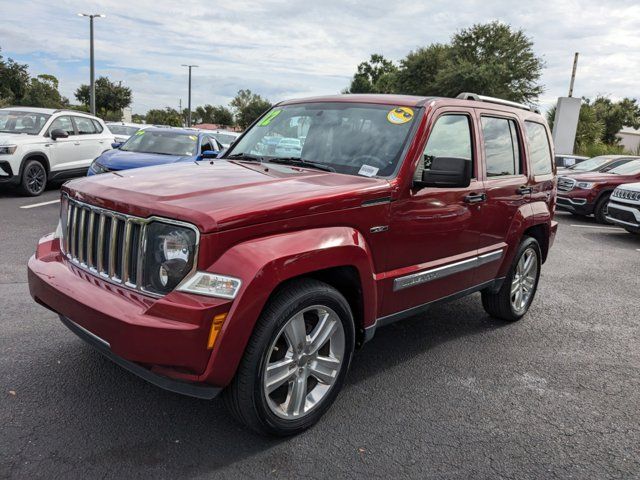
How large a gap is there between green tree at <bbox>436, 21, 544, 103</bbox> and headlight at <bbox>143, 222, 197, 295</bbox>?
38891 mm

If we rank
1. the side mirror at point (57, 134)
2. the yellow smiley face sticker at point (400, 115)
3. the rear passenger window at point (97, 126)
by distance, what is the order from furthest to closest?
the rear passenger window at point (97, 126), the side mirror at point (57, 134), the yellow smiley face sticker at point (400, 115)

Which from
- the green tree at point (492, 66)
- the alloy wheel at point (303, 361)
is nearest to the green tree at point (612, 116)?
the green tree at point (492, 66)

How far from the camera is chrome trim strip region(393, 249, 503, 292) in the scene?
3.52m

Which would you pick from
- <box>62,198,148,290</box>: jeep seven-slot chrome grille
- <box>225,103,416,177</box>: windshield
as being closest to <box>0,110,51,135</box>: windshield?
<box>225,103,416,177</box>: windshield

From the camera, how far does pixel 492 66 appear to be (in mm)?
39625

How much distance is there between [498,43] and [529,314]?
4397 cm

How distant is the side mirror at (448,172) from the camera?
3.36m

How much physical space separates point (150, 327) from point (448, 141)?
245 centimetres

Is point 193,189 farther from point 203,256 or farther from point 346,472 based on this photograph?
point 346,472

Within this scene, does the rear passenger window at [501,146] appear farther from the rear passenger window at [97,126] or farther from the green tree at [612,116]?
the green tree at [612,116]

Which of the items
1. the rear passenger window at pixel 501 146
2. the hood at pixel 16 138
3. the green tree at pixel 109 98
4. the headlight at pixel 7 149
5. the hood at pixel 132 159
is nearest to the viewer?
the rear passenger window at pixel 501 146

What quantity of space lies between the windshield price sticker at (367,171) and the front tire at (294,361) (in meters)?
0.85

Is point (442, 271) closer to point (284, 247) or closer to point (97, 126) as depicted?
point (284, 247)

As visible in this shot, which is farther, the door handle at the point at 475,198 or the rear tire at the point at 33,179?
the rear tire at the point at 33,179
